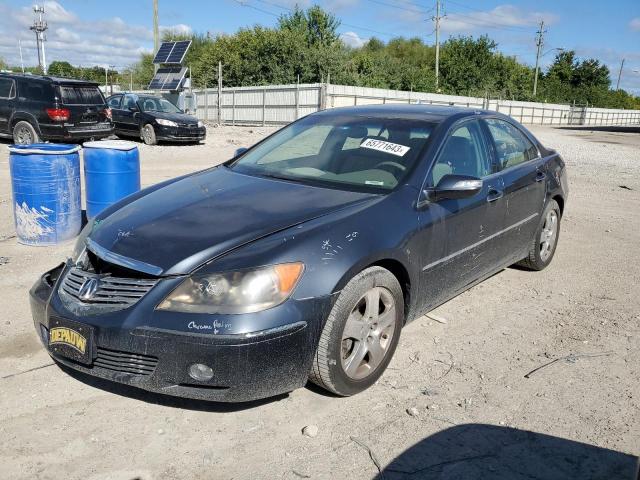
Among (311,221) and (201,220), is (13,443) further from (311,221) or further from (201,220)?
(311,221)

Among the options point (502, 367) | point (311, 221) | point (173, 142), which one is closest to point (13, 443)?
point (311, 221)

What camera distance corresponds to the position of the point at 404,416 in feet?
9.68

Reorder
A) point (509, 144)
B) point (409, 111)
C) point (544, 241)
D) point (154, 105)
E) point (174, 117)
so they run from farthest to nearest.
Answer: point (154, 105) → point (174, 117) → point (544, 241) → point (509, 144) → point (409, 111)

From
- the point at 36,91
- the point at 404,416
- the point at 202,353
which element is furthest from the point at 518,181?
the point at 36,91

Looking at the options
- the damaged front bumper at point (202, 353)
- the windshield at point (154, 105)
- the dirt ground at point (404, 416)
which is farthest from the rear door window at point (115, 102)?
the damaged front bumper at point (202, 353)

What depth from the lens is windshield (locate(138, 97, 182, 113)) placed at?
56.2 ft

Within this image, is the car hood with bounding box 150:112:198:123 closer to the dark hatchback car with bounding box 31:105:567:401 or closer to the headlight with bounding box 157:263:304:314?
the dark hatchback car with bounding box 31:105:567:401

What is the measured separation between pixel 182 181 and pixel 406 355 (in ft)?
6.29

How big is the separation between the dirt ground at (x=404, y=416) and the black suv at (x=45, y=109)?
10500mm

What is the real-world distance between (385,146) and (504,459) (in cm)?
207

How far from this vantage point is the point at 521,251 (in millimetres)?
4934

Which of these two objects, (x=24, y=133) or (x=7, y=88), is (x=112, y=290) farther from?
(x=7, y=88)

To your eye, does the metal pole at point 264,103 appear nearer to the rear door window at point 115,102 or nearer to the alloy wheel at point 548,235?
the rear door window at point 115,102

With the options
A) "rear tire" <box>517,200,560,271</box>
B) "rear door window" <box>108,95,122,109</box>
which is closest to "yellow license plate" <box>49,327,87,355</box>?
"rear tire" <box>517,200,560,271</box>
